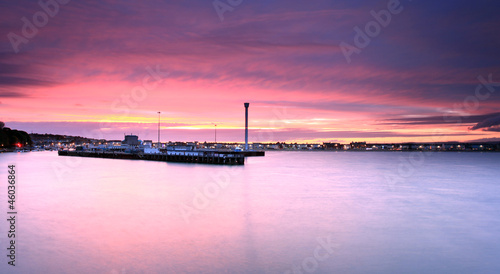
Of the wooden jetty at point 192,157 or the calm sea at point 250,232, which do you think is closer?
the calm sea at point 250,232

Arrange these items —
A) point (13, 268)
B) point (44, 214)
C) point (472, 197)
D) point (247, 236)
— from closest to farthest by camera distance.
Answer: point (13, 268) < point (247, 236) < point (44, 214) < point (472, 197)

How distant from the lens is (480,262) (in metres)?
11.6

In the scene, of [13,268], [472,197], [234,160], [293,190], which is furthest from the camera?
[234,160]

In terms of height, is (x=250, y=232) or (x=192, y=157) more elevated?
(x=192, y=157)

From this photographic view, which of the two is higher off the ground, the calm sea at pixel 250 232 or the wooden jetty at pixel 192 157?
Result: the wooden jetty at pixel 192 157

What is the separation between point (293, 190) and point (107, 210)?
14505mm

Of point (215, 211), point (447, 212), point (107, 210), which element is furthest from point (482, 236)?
point (107, 210)

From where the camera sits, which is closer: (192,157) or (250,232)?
(250,232)

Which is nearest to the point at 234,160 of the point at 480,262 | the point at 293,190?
the point at 293,190

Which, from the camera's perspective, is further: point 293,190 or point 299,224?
point 293,190

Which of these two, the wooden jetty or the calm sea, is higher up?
the wooden jetty

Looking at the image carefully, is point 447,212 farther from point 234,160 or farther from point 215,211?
point 234,160

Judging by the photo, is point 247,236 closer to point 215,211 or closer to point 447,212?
point 215,211

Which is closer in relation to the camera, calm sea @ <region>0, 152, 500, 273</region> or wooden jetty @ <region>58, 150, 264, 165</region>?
calm sea @ <region>0, 152, 500, 273</region>
